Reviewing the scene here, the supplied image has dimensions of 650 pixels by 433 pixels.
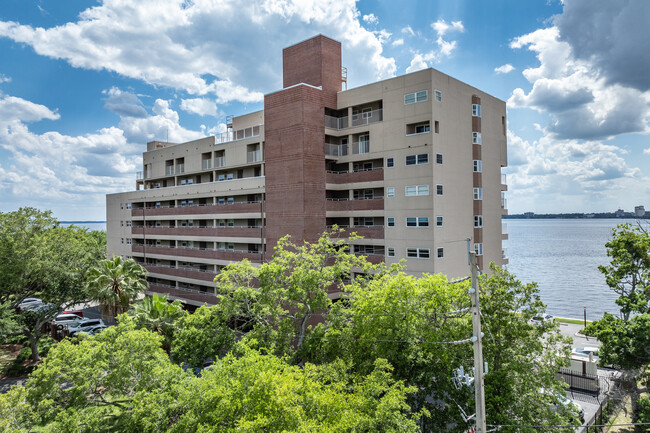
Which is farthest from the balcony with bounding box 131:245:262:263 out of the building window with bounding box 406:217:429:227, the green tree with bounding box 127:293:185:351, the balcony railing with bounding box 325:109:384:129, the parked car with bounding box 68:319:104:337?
the building window with bounding box 406:217:429:227

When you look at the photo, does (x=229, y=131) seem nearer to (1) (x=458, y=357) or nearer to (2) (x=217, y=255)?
(2) (x=217, y=255)

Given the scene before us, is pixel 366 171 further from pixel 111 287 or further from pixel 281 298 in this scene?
pixel 111 287

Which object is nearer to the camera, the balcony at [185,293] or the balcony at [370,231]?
the balcony at [370,231]

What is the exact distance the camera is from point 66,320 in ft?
168

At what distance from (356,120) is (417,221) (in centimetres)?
1168

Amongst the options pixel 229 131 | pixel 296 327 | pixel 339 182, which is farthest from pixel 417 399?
pixel 229 131

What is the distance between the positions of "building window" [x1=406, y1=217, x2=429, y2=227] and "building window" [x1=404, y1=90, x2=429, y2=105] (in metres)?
9.86

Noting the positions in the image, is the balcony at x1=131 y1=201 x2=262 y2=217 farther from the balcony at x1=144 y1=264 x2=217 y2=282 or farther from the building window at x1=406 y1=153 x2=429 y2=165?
the building window at x1=406 y1=153 x2=429 y2=165

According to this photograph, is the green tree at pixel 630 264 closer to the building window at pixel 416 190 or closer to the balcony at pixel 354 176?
the building window at pixel 416 190

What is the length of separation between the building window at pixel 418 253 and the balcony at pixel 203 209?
15410 mm

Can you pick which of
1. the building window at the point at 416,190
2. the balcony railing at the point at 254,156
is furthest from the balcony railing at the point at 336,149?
the building window at the point at 416,190

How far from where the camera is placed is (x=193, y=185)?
4975 cm

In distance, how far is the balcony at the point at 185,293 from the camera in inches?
1802

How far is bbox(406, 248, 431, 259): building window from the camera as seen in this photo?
111 ft
